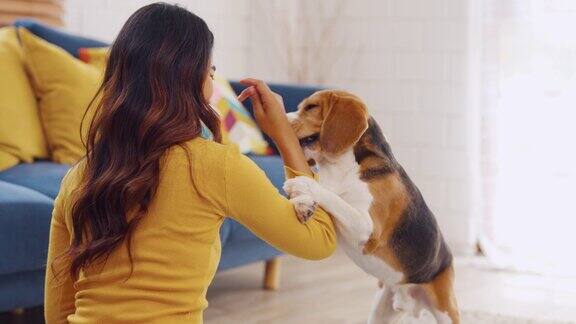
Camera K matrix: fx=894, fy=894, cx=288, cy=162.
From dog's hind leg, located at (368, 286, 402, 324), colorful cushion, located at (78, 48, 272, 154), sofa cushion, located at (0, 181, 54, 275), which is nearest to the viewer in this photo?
dog's hind leg, located at (368, 286, 402, 324)

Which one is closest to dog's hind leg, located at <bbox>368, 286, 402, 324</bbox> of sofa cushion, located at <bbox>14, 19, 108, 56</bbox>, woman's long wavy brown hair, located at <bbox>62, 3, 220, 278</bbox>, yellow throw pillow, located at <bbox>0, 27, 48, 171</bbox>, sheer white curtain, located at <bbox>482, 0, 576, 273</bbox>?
woman's long wavy brown hair, located at <bbox>62, 3, 220, 278</bbox>

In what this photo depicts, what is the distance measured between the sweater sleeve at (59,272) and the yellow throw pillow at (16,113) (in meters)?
1.18

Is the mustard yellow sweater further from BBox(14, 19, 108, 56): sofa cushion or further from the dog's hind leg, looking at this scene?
BBox(14, 19, 108, 56): sofa cushion

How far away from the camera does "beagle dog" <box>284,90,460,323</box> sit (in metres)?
1.63

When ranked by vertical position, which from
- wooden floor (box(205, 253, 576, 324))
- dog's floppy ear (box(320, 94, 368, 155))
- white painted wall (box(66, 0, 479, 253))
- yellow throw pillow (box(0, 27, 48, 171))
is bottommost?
wooden floor (box(205, 253, 576, 324))

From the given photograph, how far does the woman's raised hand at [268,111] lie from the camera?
1601mm

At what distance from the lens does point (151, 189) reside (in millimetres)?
1458

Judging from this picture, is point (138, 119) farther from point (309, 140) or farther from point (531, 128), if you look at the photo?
point (531, 128)

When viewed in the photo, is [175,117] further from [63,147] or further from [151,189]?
[63,147]

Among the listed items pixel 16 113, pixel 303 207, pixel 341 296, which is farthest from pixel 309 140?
pixel 341 296

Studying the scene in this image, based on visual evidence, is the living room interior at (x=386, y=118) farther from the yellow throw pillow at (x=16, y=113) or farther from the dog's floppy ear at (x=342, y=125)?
the dog's floppy ear at (x=342, y=125)

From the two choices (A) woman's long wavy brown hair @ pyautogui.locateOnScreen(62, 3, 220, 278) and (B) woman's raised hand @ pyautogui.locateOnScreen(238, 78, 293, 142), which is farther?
(B) woman's raised hand @ pyautogui.locateOnScreen(238, 78, 293, 142)

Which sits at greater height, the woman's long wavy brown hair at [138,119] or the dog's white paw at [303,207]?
the woman's long wavy brown hair at [138,119]

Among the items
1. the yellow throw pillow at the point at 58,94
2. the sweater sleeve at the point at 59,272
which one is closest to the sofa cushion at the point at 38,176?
the yellow throw pillow at the point at 58,94
